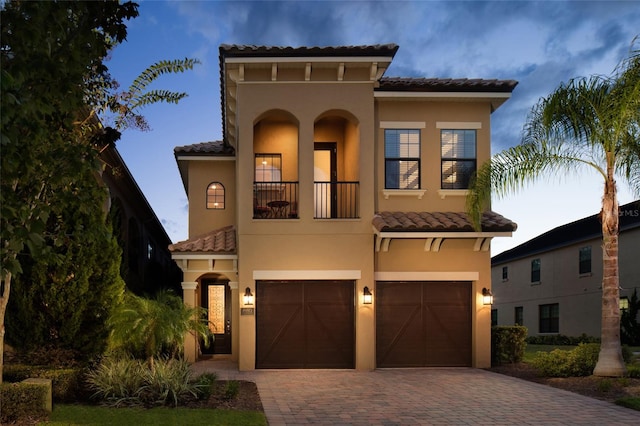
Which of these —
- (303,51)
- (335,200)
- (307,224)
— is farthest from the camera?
(335,200)

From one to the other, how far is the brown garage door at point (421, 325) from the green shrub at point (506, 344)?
747mm

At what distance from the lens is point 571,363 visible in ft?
42.7

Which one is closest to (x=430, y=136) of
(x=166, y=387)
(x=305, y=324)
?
(x=305, y=324)

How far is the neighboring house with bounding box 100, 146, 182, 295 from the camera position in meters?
17.2

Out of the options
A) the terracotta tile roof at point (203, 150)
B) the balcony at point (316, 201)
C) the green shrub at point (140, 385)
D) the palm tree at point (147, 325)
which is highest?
the terracotta tile roof at point (203, 150)

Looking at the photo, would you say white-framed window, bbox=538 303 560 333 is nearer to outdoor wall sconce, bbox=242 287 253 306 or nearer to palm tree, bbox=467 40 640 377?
palm tree, bbox=467 40 640 377

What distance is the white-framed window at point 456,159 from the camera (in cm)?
1591

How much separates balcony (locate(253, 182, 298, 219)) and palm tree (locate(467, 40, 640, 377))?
5.05 m

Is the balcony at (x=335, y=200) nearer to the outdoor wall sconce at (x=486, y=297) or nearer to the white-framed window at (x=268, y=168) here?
the white-framed window at (x=268, y=168)

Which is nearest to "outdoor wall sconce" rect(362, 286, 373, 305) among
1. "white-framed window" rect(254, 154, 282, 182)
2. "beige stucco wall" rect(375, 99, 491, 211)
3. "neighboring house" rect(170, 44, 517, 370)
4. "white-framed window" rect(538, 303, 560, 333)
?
"neighboring house" rect(170, 44, 517, 370)

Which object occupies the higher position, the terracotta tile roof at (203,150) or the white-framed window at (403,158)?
the terracotta tile roof at (203,150)

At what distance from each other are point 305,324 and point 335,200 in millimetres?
3440

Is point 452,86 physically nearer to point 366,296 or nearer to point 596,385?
point 366,296

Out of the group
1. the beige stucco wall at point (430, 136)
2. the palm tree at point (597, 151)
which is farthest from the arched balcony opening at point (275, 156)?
the palm tree at point (597, 151)
